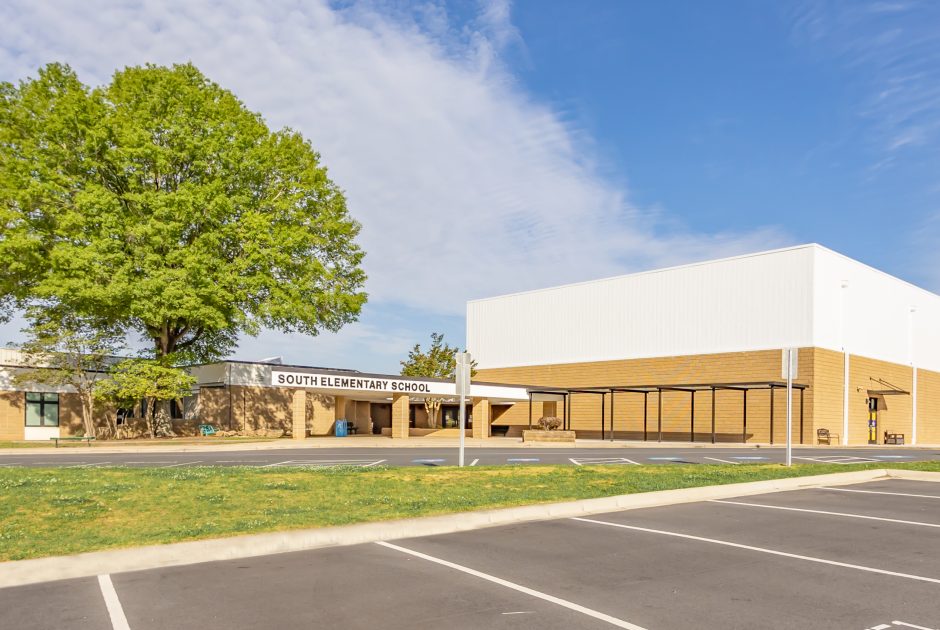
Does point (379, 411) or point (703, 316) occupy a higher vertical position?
point (703, 316)

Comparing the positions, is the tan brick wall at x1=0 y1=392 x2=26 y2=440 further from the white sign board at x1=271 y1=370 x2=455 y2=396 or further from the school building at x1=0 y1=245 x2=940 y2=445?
the white sign board at x1=271 y1=370 x2=455 y2=396

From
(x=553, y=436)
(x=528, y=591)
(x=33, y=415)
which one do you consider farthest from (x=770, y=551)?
(x=33, y=415)

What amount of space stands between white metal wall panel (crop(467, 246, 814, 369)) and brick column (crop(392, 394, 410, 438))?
19.3 metres

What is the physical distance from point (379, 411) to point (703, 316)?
2469cm

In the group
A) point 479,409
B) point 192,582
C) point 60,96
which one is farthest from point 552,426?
point 192,582

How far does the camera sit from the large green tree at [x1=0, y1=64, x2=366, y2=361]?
108 ft

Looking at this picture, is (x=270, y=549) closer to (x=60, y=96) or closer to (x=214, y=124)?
(x=214, y=124)

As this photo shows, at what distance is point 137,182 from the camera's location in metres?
34.8

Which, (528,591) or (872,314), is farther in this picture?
(872,314)

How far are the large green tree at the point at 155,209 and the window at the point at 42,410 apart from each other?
17.7 feet

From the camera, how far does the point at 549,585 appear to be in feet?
24.4

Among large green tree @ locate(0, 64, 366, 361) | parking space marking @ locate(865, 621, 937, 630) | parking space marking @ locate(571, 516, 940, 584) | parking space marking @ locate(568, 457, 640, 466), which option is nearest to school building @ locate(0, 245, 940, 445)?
large green tree @ locate(0, 64, 366, 361)

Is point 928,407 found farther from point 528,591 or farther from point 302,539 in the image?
point 528,591

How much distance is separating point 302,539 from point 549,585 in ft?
11.0
